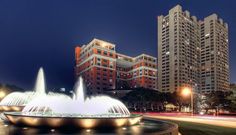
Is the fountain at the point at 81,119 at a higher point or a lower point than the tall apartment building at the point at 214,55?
lower

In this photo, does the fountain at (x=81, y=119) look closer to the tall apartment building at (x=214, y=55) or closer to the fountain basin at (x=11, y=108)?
the fountain basin at (x=11, y=108)

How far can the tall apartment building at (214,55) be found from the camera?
164 meters

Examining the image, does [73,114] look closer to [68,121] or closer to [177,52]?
[68,121]

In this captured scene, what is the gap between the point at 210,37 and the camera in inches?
6737

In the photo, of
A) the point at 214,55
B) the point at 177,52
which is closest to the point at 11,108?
the point at 177,52

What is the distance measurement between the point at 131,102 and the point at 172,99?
49.5 ft

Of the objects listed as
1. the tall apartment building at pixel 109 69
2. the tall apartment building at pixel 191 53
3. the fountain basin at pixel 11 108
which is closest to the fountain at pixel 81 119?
the fountain basin at pixel 11 108

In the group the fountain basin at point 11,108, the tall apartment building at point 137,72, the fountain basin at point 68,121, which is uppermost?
the tall apartment building at point 137,72

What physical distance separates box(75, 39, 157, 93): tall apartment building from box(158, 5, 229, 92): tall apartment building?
33.8 feet

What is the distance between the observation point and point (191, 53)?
164m

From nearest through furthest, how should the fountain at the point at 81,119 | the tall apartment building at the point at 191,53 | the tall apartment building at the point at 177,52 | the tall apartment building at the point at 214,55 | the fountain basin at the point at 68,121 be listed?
1. the fountain at the point at 81,119
2. the fountain basin at the point at 68,121
3. the tall apartment building at the point at 177,52
4. the tall apartment building at the point at 191,53
5. the tall apartment building at the point at 214,55

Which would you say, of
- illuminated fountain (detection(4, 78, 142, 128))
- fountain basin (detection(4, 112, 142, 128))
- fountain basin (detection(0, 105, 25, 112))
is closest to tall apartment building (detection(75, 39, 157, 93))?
fountain basin (detection(0, 105, 25, 112))

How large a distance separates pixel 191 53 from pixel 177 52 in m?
15.9

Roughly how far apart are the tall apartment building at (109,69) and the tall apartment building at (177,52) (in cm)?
851
